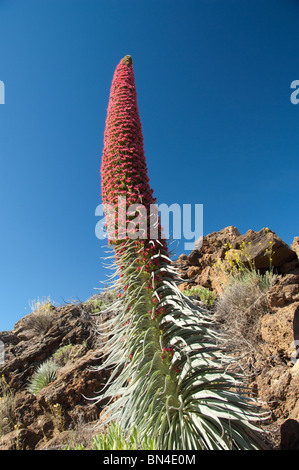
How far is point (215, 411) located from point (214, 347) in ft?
1.64

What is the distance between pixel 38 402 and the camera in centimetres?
493

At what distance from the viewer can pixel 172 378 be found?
2.25m

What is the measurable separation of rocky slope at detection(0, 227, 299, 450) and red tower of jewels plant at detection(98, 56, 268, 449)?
0.26 meters

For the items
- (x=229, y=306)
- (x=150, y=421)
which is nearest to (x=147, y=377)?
(x=150, y=421)

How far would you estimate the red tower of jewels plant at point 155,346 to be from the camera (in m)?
2.04

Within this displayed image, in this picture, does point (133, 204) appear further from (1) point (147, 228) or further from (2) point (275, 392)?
(2) point (275, 392)

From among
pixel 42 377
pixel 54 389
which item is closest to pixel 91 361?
pixel 54 389

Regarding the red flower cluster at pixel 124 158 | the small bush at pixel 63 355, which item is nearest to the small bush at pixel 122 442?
the red flower cluster at pixel 124 158

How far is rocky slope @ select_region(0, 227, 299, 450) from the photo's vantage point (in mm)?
3092

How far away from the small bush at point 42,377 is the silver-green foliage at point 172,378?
144 inches

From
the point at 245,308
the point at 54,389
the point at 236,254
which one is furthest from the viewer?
the point at 236,254

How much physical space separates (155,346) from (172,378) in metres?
0.28

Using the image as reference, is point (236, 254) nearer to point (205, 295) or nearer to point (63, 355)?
point (205, 295)

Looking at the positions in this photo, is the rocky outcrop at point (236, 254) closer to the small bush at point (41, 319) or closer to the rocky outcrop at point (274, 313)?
the rocky outcrop at point (274, 313)
